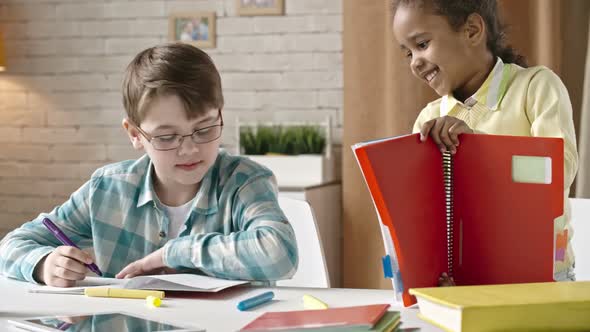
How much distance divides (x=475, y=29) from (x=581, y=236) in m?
0.44

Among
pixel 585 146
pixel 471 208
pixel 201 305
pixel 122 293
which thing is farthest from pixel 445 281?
pixel 585 146

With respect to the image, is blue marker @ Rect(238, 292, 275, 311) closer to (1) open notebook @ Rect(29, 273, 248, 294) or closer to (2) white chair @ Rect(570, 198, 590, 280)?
(1) open notebook @ Rect(29, 273, 248, 294)

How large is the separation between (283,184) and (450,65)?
176 cm

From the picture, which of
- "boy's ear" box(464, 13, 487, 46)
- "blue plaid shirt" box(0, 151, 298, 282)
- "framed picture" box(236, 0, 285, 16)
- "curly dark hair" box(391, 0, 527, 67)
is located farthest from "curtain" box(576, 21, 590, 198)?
"framed picture" box(236, 0, 285, 16)

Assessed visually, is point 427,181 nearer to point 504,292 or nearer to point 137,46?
point 504,292

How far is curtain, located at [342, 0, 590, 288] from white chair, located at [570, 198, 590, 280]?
4.03 feet

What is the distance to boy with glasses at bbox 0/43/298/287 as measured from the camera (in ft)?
4.33

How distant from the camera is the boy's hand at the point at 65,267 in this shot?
1.27 m

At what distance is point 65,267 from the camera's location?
1269 mm

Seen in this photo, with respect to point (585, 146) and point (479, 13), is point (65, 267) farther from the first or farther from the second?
point (585, 146)

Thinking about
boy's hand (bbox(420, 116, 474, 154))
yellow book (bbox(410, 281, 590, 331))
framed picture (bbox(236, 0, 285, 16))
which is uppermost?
framed picture (bbox(236, 0, 285, 16))

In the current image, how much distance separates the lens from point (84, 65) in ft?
12.9

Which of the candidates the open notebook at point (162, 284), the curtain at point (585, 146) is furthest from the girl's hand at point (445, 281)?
the curtain at point (585, 146)

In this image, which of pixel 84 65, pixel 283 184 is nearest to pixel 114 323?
pixel 283 184
